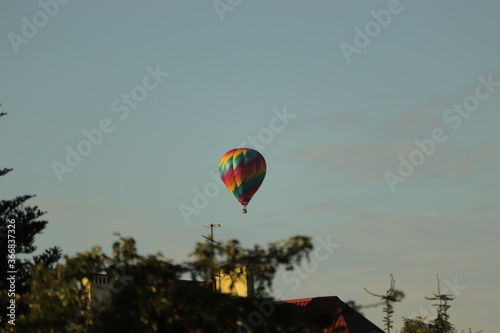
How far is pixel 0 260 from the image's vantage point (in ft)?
119

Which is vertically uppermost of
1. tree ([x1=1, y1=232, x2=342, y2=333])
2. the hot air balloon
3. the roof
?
the hot air balloon

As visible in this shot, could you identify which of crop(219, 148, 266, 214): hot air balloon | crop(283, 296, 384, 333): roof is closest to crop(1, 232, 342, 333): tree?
crop(283, 296, 384, 333): roof

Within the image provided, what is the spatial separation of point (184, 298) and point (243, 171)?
4810 cm

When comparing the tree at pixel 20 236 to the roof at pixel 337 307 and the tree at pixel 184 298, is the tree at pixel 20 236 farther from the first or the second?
the tree at pixel 184 298

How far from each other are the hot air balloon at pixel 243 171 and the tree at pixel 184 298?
4708cm

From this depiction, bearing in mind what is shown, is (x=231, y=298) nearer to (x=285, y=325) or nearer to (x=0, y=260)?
(x=285, y=325)

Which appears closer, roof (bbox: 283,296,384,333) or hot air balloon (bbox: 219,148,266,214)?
roof (bbox: 283,296,384,333)

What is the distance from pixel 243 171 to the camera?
205 ft

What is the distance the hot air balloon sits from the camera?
62.6 metres

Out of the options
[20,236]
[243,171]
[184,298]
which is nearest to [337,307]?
[20,236]

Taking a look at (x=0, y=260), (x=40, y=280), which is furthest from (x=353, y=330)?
(x=40, y=280)

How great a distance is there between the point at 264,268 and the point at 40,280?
453 centimetres

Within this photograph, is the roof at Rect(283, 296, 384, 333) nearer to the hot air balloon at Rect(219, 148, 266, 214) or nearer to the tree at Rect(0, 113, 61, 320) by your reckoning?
the tree at Rect(0, 113, 61, 320)

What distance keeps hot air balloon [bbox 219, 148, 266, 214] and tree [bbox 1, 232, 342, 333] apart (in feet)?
154
